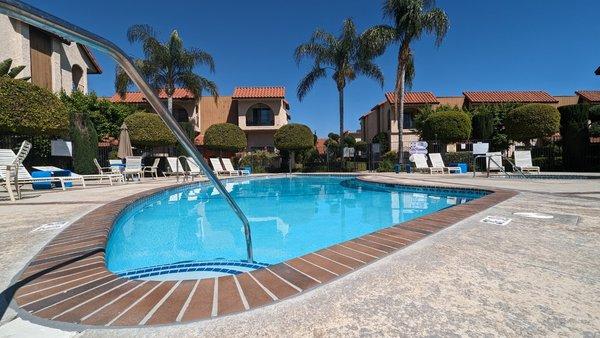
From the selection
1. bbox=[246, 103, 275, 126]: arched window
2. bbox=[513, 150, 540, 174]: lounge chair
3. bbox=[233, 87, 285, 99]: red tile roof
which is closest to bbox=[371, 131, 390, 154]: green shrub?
bbox=[233, 87, 285, 99]: red tile roof

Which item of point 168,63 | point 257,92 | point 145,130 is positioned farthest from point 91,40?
point 257,92

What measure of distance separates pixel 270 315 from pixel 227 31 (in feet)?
71.3

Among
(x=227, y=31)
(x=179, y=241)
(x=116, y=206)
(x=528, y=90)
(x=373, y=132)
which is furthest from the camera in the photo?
(x=373, y=132)

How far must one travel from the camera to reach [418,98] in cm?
2789

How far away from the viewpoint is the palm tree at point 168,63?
753 inches

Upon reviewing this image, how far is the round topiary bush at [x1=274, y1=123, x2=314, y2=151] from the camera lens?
22.2 meters

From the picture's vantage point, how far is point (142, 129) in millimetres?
18250

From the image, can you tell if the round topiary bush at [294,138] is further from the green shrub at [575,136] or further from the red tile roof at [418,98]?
the green shrub at [575,136]

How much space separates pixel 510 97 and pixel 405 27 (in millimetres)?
18637

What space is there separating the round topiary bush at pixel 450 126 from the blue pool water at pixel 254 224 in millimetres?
13766

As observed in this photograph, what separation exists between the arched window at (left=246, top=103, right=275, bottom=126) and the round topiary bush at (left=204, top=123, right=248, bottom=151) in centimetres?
643

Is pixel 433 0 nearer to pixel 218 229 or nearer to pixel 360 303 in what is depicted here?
pixel 218 229

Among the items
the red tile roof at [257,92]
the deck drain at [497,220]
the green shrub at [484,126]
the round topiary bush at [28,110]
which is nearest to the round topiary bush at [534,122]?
the green shrub at [484,126]

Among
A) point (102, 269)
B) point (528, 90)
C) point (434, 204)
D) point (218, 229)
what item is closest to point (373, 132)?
point (528, 90)
